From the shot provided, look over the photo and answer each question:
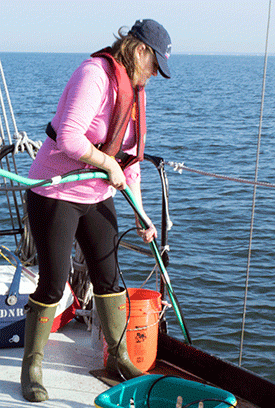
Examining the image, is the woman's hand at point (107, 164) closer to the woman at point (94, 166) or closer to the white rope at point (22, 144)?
the woman at point (94, 166)

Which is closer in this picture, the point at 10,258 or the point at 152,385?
the point at 152,385

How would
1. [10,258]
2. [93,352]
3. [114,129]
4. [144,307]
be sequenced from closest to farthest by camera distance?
[114,129]
[144,307]
[93,352]
[10,258]

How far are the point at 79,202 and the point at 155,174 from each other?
8199 mm

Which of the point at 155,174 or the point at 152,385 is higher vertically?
the point at 152,385

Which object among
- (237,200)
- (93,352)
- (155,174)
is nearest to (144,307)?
(93,352)

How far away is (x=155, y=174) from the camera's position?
Result: 1012 cm

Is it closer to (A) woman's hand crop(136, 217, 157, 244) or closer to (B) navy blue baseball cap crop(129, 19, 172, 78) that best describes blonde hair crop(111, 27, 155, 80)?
(B) navy blue baseball cap crop(129, 19, 172, 78)

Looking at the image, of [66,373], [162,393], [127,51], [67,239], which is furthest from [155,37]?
[66,373]

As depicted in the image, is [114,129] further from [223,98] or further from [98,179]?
[223,98]

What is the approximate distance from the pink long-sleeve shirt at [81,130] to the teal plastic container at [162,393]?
67cm

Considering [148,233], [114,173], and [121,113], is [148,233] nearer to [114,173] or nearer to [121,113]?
[114,173]

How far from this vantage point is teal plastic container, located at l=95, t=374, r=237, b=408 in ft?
6.17

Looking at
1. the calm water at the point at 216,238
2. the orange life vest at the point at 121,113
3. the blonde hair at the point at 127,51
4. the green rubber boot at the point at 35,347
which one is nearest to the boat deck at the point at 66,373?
the green rubber boot at the point at 35,347

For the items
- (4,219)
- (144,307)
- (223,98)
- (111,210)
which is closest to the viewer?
(111,210)
